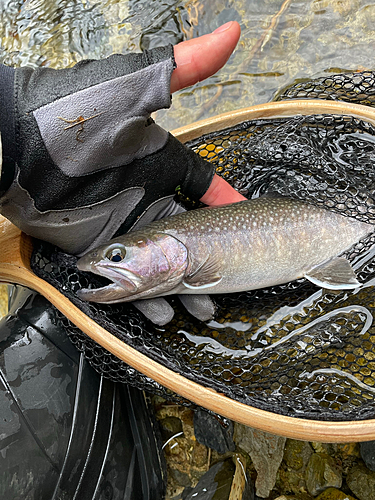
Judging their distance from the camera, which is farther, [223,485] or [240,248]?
[223,485]

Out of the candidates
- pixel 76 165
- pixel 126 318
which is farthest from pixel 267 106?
pixel 126 318

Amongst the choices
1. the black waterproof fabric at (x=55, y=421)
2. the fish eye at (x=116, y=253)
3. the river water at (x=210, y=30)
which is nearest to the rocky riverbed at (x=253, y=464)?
the black waterproof fabric at (x=55, y=421)

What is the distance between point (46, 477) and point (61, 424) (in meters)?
0.24

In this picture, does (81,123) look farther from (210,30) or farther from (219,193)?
(210,30)

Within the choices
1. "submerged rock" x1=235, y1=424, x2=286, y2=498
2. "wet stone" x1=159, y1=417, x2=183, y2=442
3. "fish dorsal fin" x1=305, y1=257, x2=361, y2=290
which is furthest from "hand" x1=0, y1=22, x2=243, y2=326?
"submerged rock" x1=235, y1=424, x2=286, y2=498

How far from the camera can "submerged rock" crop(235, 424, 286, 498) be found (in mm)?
2422

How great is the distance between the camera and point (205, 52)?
4.93 ft

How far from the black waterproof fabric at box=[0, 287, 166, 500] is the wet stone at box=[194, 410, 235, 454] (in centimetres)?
44

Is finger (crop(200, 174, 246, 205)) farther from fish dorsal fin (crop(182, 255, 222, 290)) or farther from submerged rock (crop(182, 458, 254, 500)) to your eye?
submerged rock (crop(182, 458, 254, 500))

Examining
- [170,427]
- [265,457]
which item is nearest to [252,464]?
[265,457]

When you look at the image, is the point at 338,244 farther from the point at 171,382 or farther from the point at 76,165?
the point at 76,165

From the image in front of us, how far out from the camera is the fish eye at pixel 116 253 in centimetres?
190

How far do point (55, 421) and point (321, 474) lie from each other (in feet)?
5.29

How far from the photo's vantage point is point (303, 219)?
2111mm
